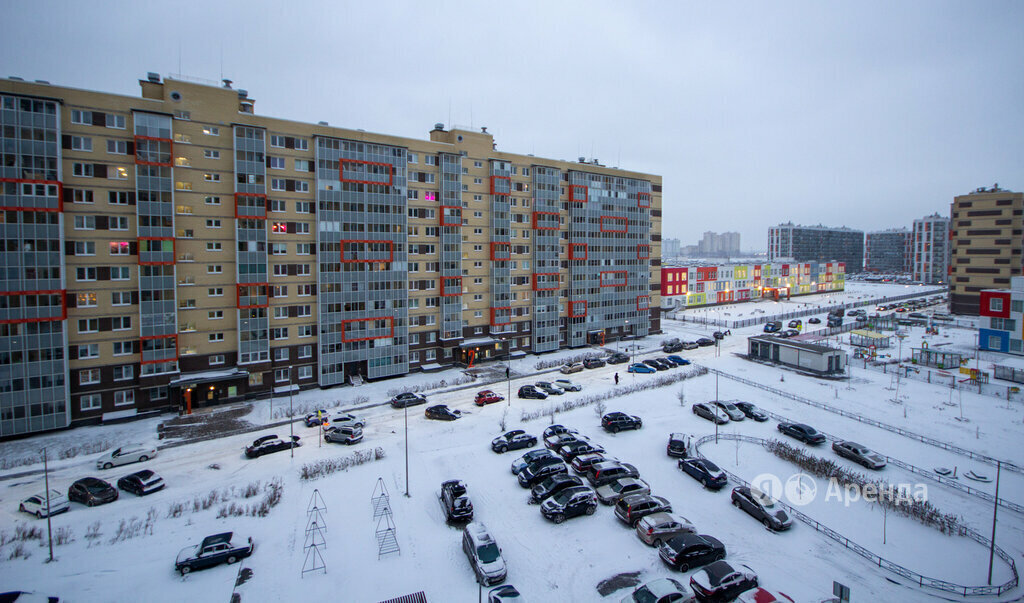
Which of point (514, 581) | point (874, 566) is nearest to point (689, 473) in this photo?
point (874, 566)

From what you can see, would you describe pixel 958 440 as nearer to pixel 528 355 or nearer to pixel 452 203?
pixel 528 355

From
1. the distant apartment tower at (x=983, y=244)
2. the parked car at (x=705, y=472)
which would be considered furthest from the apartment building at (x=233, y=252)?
the distant apartment tower at (x=983, y=244)

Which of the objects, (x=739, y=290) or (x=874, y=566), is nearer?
(x=874, y=566)

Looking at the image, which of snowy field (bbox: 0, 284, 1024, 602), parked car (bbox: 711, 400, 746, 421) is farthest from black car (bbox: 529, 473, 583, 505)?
parked car (bbox: 711, 400, 746, 421)

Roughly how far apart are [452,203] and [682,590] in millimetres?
43311

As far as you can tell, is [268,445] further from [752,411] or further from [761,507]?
[752,411]

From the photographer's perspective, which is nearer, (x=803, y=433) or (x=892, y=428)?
(x=803, y=433)

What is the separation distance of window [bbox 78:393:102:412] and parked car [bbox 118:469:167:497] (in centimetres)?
1456

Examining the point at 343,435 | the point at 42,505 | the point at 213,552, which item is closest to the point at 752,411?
the point at 343,435

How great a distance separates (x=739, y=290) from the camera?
11412cm

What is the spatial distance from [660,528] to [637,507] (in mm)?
1678

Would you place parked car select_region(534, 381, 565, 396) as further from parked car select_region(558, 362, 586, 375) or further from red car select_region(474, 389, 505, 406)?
parked car select_region(558, 362, 586, 375)

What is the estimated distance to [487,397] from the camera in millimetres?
41812

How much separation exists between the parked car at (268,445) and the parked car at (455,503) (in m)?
13.3
